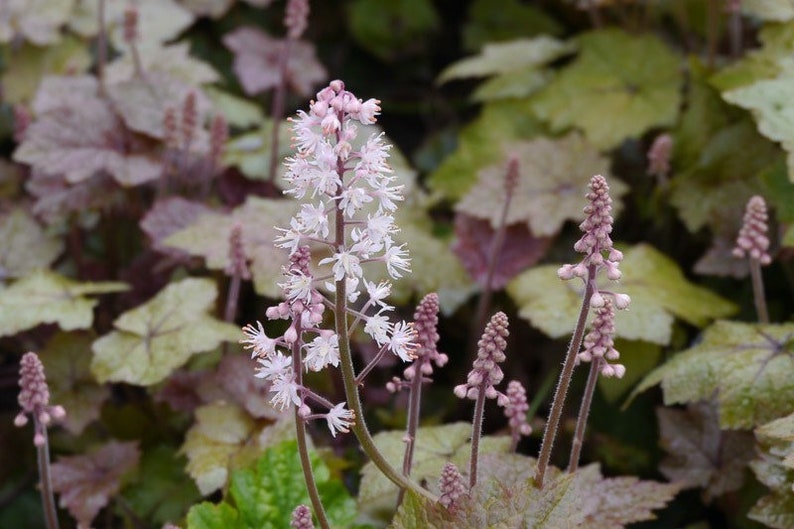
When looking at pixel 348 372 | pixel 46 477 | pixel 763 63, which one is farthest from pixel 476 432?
pixel 763 63

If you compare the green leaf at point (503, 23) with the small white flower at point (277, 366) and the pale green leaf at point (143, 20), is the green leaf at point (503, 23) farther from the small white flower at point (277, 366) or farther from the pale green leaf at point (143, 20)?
the small white flower at point (277, 366)

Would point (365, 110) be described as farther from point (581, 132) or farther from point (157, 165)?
point (581, 132)

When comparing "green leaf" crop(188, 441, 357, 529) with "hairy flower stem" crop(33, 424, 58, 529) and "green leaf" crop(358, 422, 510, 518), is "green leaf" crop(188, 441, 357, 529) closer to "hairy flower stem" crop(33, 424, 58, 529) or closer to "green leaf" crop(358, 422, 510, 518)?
"green leaf" crop(358, 422, 510, 518)

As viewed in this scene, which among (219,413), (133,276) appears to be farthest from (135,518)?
(133,276)

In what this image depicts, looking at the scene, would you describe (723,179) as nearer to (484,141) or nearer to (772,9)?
(772,9)

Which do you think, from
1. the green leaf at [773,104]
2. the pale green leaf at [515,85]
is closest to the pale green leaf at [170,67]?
the pale green leaf at [515,85]

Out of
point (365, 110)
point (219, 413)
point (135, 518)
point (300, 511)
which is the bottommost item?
point (135, 518)

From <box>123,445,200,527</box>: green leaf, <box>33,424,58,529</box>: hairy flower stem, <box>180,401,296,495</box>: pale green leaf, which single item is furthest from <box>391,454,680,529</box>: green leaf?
<box>123,445,200,527</box>: green leaf
